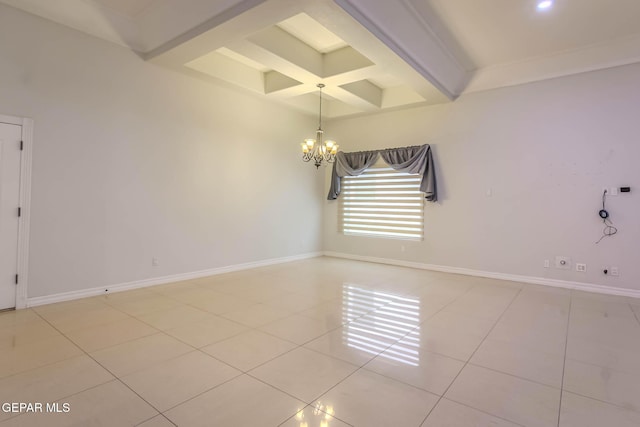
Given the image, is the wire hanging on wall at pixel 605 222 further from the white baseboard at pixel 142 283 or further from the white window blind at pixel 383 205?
the white baseboard at pixel 142 283

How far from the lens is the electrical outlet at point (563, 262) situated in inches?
187

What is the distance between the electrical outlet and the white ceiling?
8.72 feet

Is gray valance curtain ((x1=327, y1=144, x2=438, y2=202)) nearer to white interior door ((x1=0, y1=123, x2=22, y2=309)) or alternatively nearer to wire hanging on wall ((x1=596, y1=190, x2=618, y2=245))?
wire hanging on wall ((x1=596, y1=190, x2=618, y2=245))

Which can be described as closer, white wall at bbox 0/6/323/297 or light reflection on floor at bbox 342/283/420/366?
light reflection on floor at bbox 342/283/420/366

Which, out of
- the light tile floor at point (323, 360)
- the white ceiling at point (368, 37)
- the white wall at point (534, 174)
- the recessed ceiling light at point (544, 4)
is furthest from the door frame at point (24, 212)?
the recessed ceiling light at point (544, 4)

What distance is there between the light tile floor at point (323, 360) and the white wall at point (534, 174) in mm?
978

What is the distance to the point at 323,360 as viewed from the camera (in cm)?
246

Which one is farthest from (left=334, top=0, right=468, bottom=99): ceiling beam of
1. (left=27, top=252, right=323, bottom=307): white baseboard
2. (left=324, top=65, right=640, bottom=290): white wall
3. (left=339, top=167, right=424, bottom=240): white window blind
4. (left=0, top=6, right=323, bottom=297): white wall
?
(left=27, top=252, right=323, bottom=307): white baseboard

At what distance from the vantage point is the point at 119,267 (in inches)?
165

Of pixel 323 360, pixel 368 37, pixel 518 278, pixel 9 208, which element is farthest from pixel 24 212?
pixel 518 278

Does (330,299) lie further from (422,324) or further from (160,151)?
(160,151)

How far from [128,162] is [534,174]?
5808 millimetres

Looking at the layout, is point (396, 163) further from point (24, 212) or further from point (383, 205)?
point (24, 212)

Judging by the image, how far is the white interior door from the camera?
336cm
